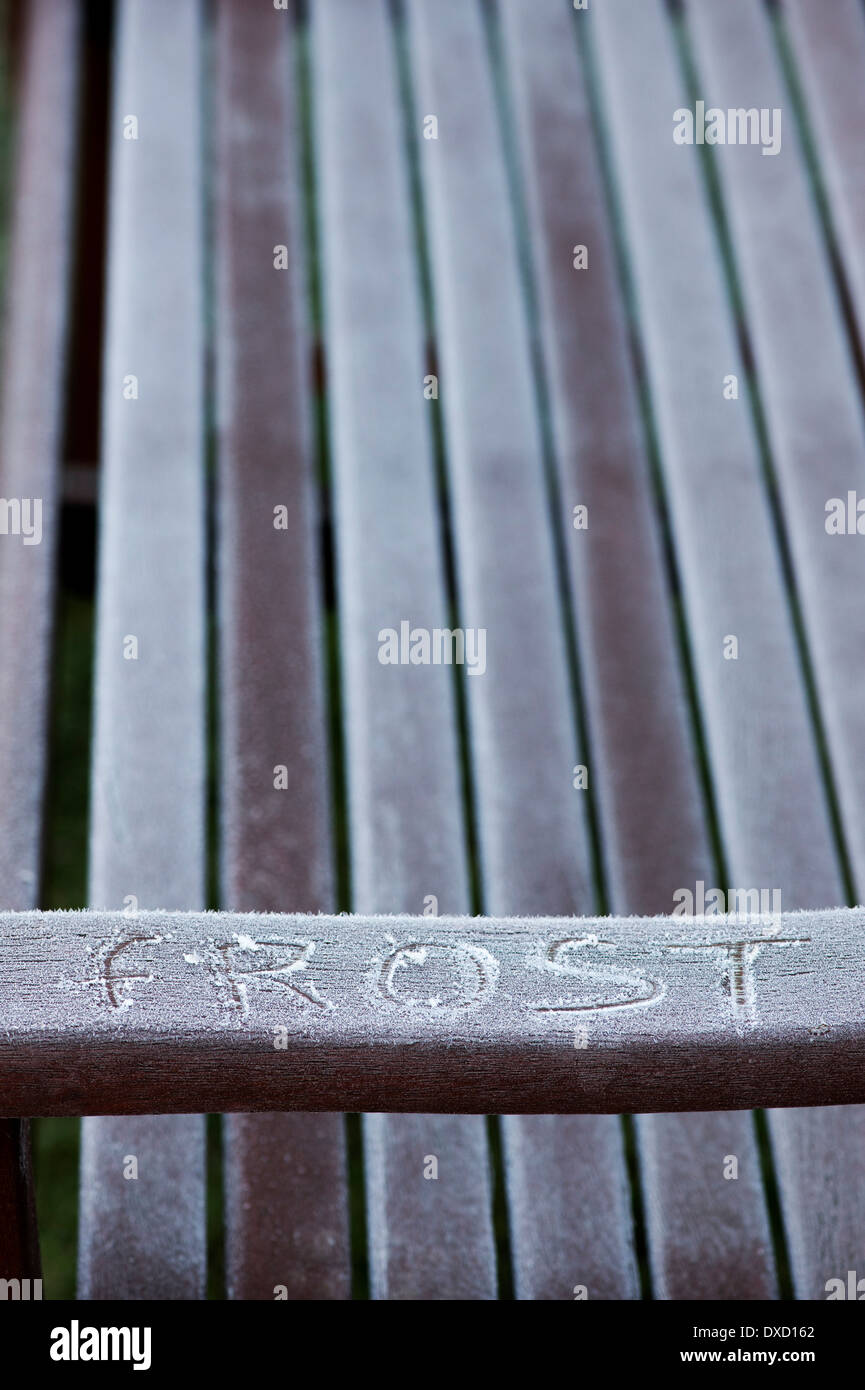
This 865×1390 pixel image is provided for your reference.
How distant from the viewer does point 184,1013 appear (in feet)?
2.32

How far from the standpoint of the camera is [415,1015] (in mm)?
717

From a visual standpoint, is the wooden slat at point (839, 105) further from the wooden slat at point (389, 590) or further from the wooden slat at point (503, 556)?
the wooden slat at point (389, 590)

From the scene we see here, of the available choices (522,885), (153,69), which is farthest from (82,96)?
(522,885)

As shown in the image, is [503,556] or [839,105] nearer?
[503,556]

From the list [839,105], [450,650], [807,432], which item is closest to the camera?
[450,650]

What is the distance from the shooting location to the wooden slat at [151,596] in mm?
988

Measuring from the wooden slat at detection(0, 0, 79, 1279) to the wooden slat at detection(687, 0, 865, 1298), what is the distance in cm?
54

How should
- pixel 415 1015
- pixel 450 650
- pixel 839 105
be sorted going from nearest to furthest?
pixel 415 1015 → pixel 450 650 → pixel 839 105

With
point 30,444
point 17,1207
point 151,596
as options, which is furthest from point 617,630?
point 17,1207

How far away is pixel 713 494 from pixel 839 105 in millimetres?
568

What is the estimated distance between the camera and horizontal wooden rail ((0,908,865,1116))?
0.71 m

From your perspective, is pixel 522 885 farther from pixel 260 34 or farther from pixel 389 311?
pixel 260 34

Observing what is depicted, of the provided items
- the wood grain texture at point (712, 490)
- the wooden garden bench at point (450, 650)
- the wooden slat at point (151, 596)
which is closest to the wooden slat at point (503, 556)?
the wooden garden bench at point (450, 650)

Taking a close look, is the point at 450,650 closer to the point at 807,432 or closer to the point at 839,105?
the point at 807,432
